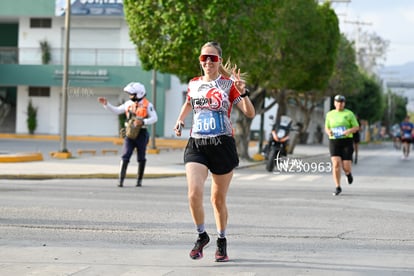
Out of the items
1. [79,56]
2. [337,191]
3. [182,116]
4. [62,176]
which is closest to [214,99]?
[182,116]

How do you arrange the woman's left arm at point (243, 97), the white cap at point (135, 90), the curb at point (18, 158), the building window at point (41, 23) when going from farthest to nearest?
1. the building window at point (41, 23)
2. the curb at point (18, 158)
3. the white cap at point (135, 90)
4. the woman's left arm at point (243, 97)

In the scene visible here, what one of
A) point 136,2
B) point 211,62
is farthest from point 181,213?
point 136,2

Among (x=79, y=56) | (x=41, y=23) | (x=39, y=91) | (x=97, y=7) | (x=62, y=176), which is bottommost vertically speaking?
(x=62, y=176)

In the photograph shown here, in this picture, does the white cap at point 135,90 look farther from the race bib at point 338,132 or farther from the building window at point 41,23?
the building window at point 41,23

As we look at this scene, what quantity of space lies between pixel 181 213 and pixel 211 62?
178 inches

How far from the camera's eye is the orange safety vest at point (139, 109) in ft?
55.5

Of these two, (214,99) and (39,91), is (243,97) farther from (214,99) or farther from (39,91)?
(39,91)

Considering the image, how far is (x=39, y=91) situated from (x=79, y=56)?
517cm

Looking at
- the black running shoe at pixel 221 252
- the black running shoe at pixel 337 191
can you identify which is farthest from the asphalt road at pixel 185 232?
the black running shoe at pixel 337 191

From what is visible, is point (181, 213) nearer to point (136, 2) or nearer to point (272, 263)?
point (272, 263)

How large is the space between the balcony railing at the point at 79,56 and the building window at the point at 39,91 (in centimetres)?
252

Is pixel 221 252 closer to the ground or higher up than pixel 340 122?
closer to the ground

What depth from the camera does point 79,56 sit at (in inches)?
1909

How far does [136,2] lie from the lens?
1066 inches
